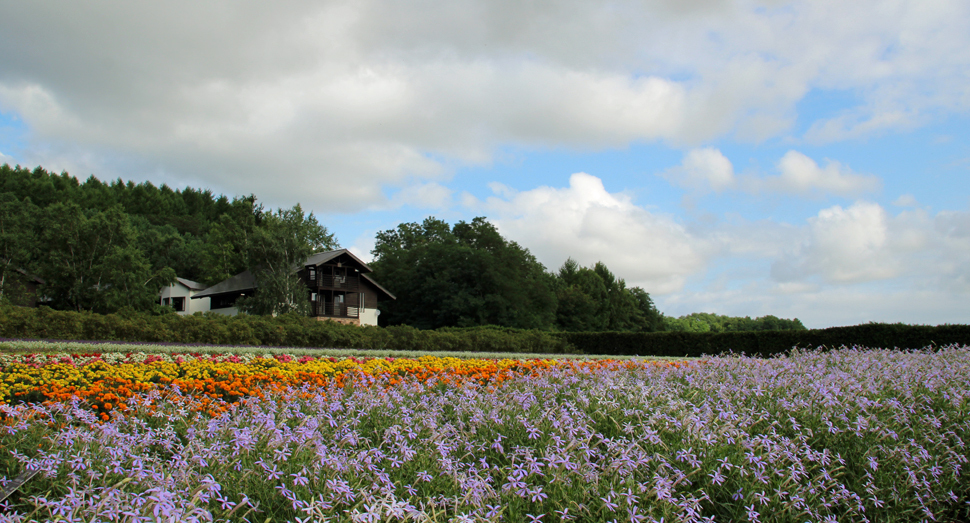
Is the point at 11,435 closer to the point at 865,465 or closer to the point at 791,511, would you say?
the point at 791,511

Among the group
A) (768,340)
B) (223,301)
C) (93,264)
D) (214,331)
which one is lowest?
(768,340)

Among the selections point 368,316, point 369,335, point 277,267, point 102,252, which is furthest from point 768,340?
point 102,252

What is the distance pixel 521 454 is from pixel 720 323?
104 m

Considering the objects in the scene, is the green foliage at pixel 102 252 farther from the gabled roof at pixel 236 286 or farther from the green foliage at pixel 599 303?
the green foliage at pixel 599 303

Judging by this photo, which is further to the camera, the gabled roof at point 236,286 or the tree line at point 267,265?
the gabled roof at point 236,286

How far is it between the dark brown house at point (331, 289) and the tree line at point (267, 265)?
6.36 feet

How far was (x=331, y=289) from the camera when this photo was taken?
41.1 metres

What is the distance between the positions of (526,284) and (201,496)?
43.1 metres

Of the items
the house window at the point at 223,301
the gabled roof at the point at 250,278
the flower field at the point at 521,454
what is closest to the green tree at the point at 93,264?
the house window at the point at 223,301

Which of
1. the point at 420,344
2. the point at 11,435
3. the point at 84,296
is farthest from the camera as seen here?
the point at 84,296

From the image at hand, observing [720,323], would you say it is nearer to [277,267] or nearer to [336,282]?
[336,282]

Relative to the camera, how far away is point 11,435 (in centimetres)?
350

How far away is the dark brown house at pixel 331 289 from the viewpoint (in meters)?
40.3

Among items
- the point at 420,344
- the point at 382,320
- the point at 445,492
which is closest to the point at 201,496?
the point at 445,492
